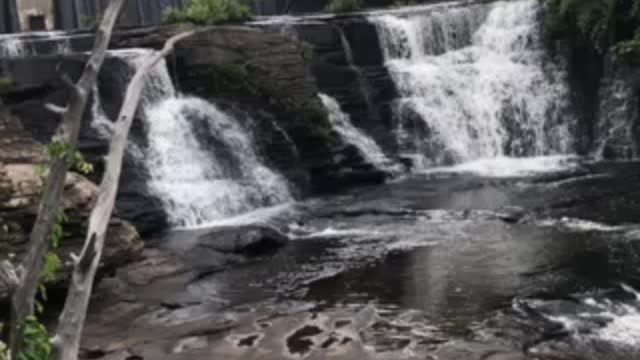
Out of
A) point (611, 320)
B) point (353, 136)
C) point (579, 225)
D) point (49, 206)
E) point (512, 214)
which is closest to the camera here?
point (49, 206)

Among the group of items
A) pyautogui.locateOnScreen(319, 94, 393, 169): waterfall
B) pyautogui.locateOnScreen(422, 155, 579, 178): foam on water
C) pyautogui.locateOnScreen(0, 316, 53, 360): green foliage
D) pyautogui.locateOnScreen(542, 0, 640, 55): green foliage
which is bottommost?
pyautogui.locateOnScreen(422, 155, 579, 178): foam on water

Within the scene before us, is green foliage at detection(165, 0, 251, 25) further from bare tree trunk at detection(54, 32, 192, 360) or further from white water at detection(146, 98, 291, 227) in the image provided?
bare tree trunk at detection(54, 32, 192, 360)

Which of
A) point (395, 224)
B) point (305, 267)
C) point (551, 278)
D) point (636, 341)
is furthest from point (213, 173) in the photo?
point (636, 341)

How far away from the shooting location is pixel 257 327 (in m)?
9.24

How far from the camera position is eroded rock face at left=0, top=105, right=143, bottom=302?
948cm

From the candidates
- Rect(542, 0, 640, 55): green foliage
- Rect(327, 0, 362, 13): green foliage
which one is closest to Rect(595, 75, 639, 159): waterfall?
Rect(542, 0, 640, 55): green foliage

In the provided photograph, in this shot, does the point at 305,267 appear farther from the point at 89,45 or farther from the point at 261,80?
the point at 89,45

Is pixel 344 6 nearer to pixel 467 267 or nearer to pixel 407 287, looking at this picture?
pixel 467 267

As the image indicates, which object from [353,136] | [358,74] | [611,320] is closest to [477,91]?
[358,74]

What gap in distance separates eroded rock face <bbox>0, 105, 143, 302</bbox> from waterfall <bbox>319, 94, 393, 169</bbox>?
915cm

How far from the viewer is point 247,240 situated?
43.5 ft

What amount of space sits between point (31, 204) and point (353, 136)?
10996mm

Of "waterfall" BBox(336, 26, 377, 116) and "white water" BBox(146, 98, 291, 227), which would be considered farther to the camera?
"waterfall" BBox(336, 26, 377, 116)

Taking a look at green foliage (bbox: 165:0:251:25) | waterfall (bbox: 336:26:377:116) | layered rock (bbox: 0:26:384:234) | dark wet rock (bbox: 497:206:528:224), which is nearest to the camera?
dark wet rock (bbox: 497:206:528:224)
